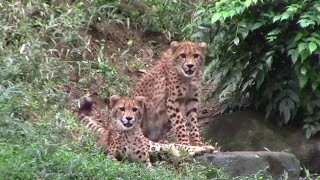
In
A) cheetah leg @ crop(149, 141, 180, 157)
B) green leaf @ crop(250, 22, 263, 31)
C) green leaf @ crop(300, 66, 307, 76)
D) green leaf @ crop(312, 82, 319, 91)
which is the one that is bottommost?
cheetah leg @ crop(149, 141, 180, 157)

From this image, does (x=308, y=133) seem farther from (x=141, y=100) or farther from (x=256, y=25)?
(x=141, y=100)

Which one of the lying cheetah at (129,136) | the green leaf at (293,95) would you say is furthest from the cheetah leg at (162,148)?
the green leaf at (293,95)

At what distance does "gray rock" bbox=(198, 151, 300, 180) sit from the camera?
8.54 metres

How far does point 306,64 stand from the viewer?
9.23 metres

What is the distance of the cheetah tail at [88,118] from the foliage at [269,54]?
1388 millimetres

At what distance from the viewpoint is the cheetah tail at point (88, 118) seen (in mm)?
9086

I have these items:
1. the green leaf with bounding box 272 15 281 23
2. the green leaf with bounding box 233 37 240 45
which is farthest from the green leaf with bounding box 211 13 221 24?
the green leaf with bounding box 272 15 281 23

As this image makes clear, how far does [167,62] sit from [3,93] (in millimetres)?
1838

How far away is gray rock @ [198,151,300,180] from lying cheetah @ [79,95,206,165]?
281 mm

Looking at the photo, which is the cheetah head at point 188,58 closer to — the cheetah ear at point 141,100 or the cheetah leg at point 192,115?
the cheetah leg at point 192,115

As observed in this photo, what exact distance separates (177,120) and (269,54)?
3.76 feet

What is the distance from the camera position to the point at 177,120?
30.3ft

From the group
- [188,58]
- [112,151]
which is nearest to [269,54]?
[188,58]

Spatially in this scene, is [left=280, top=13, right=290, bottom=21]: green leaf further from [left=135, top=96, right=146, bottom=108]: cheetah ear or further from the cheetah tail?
the cheetah tail
